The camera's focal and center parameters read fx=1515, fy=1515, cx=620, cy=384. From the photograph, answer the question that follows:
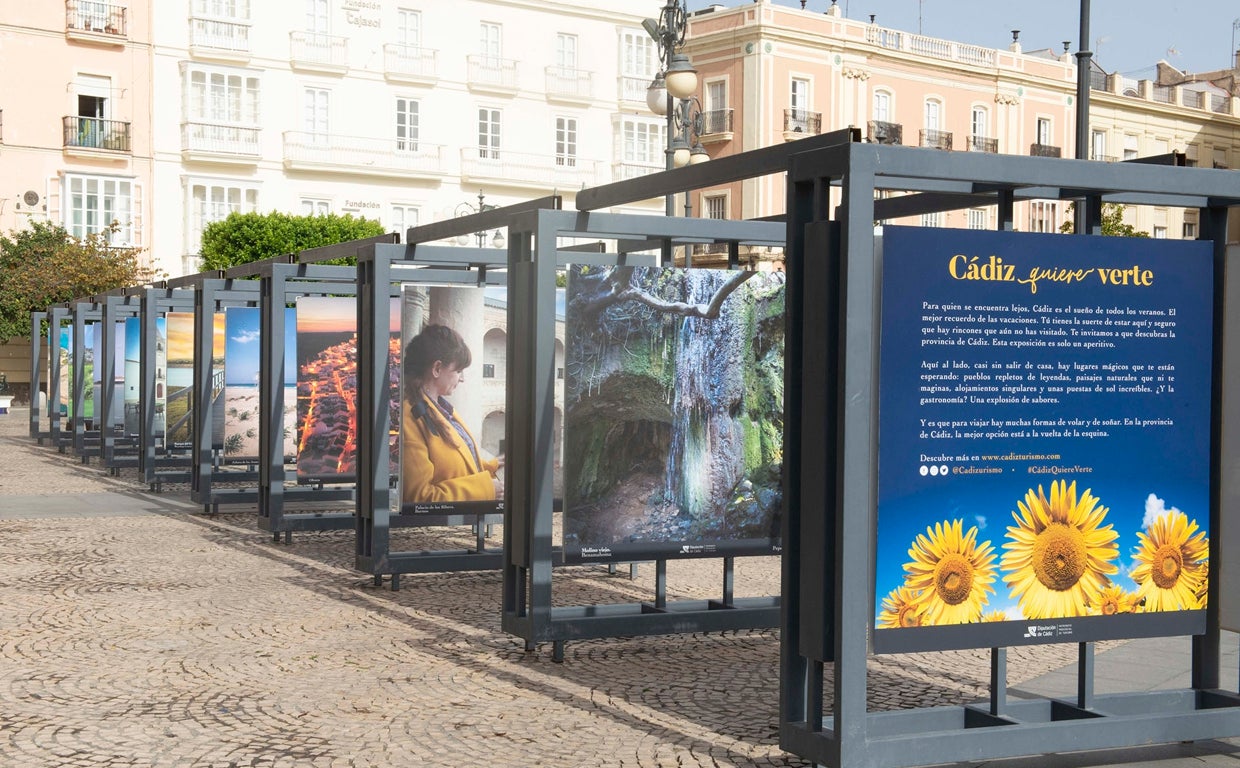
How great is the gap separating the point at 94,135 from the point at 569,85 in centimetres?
1632

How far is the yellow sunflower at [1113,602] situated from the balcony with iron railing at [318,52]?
4474cm

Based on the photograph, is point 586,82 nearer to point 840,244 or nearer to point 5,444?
A: point 5,444

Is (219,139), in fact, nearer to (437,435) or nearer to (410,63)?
(410,63)

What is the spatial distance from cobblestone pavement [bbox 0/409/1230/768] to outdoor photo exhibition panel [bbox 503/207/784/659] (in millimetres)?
366

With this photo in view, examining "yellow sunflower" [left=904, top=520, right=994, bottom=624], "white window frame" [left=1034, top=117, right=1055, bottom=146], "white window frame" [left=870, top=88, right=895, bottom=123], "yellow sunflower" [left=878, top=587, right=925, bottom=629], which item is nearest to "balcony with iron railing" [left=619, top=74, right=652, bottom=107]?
"white window frame" [left=870, top=88, right=895, bottom=123]

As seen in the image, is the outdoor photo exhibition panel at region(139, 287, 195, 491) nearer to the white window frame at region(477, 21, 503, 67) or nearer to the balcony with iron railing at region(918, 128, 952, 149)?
the white window frame at region(477, 21, 503, 67)

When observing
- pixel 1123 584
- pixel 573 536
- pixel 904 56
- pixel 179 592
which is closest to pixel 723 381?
pixel 573 536

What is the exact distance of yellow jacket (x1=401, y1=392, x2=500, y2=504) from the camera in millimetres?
10820

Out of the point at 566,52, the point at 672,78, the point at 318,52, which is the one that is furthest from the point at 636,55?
the point at 672,78

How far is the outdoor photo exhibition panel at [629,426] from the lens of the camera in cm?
809

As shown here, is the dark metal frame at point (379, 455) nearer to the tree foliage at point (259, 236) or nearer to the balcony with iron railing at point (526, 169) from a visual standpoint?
the tree foliage at point (259, 236)

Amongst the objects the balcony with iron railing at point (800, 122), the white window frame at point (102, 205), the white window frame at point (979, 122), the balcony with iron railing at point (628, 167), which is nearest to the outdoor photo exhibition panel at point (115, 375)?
the white window frame at point (102, 205)

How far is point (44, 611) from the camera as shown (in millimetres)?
9656

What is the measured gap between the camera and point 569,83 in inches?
2095
